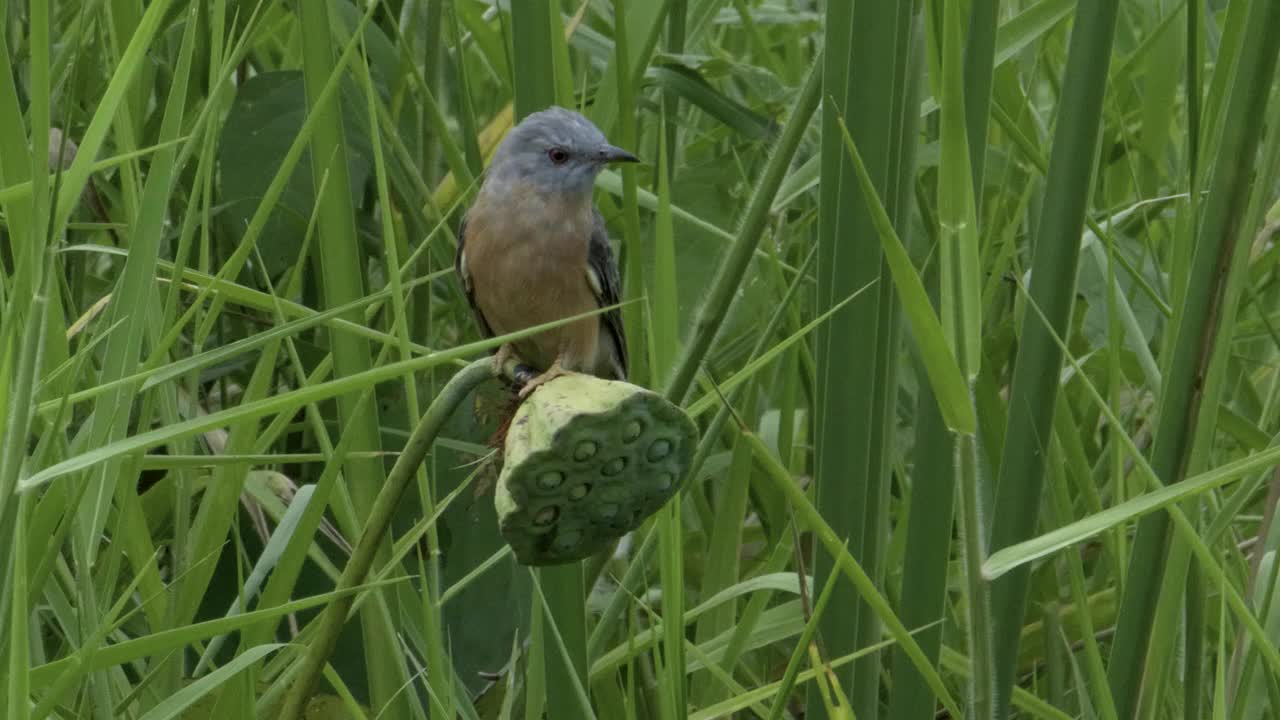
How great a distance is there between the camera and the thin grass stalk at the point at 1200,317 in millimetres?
1129

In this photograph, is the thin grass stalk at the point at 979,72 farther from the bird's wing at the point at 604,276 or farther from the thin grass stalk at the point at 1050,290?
the bird's wing at the point at 604,276

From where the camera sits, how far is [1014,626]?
124cm

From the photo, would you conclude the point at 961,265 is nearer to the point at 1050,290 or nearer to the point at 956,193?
the point at 956,193

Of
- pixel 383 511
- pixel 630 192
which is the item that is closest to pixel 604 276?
pixel 630 192

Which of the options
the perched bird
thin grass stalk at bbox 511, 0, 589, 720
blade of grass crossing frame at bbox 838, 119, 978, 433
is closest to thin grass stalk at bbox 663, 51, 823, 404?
thin grass stalk at bbox 511, 0, 589, 720

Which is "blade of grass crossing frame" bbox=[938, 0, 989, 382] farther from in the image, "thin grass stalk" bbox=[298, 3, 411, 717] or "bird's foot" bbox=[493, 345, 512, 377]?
"thin grass stalk" bbox=[298, 3, 411, 717]

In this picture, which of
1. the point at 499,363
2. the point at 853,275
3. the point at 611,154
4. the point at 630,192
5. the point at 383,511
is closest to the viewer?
the point at 383,511

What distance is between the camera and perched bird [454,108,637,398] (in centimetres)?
178

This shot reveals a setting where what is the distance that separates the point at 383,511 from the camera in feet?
3.21

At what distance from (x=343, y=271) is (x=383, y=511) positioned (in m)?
0.34

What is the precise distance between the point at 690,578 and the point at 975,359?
0.99m

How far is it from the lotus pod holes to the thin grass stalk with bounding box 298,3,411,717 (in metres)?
0.35

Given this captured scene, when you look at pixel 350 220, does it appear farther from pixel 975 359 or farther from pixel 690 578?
pixel 690 578

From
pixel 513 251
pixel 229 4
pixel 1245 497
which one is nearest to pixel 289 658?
pixel 513 251
